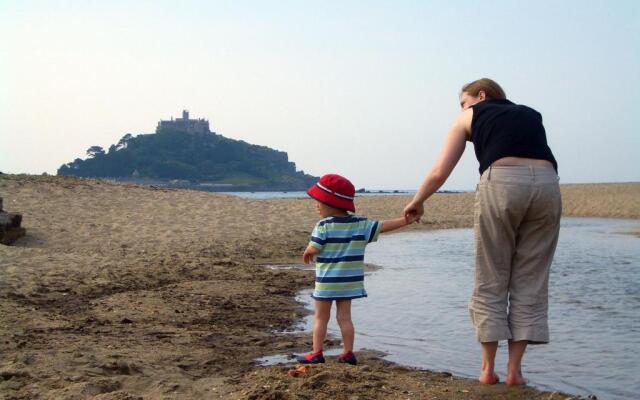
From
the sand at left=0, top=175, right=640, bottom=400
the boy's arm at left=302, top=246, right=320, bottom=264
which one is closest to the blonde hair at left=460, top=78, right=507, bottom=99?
the boy's arm at left=302, top=246, right=320, bottom=264

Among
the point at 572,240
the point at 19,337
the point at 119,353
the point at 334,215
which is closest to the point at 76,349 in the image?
the point at 119,353

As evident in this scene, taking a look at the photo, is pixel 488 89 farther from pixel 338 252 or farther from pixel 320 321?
pixel 320 321

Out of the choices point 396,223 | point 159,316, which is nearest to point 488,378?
point 396,223

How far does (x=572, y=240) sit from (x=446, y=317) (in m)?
11.8

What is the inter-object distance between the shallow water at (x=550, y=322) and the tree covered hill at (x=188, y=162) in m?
86.3

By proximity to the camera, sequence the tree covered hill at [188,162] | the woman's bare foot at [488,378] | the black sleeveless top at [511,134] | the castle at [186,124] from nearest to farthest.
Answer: the black sleeveless top at [511,134], the woman's bare foot at [488,378], the tree covered hill at [188,162], the castle at [186,124]

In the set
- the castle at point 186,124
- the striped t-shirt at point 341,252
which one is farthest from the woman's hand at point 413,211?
the castle at point 186,124

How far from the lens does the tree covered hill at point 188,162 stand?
100 meters

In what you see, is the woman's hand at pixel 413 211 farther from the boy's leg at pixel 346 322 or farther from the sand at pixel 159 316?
the sand at pixel 159 316

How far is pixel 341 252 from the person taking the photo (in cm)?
438

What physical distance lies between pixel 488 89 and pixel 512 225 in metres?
0.88

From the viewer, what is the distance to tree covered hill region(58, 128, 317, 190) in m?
100

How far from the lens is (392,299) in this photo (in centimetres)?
785

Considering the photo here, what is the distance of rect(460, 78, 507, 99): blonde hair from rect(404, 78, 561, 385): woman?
0.15 m
